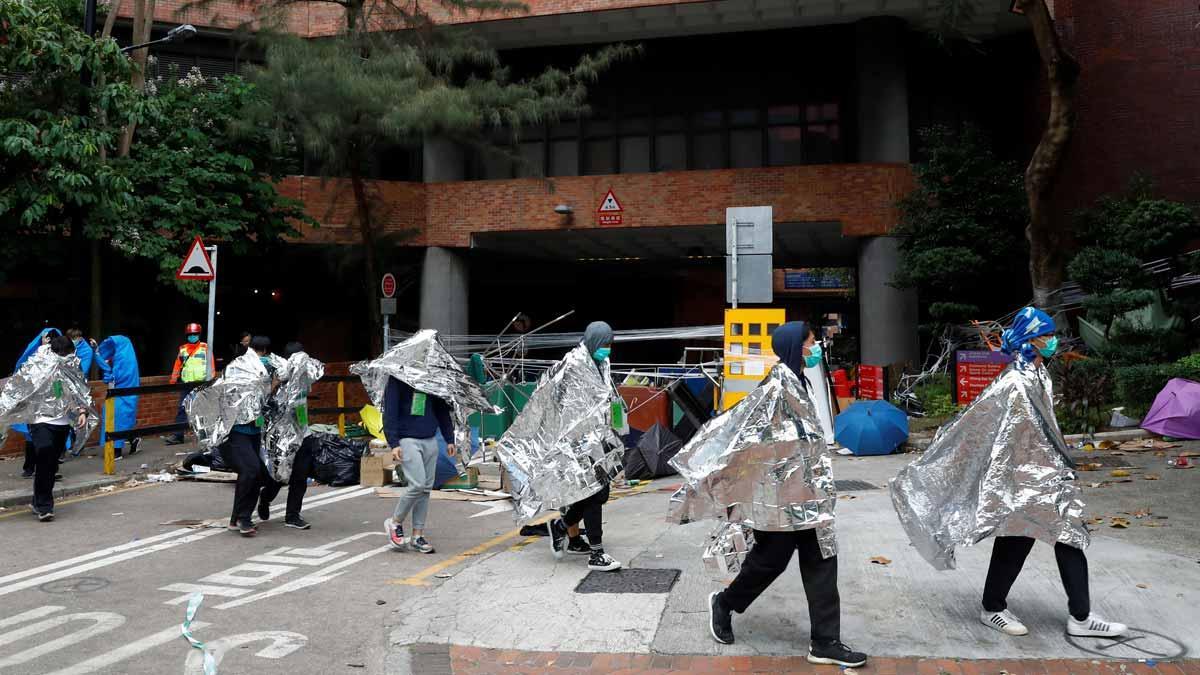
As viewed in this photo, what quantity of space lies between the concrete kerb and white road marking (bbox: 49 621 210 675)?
5393 millimetres

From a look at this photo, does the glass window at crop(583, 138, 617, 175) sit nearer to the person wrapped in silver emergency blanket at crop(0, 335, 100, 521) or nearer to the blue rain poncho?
the blue rain poncho

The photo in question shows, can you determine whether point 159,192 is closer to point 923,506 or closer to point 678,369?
point 678,369

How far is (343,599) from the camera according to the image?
6262 millimetres

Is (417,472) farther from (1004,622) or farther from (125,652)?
(1004,622)

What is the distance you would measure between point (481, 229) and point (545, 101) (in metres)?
4.87

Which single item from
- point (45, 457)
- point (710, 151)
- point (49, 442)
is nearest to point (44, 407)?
point (49, 442)

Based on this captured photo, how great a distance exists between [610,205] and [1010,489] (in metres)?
16.4

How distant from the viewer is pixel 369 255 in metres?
18.4

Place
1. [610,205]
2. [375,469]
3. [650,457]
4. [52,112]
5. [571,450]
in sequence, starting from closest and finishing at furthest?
[571,450], [375,469], [650,457], [52,112], [610,205]

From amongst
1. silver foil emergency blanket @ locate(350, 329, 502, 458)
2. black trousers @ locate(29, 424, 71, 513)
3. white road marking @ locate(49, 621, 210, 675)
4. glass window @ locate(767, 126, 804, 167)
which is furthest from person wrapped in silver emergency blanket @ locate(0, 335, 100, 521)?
glass window @ locate(767, 126, 804, 167)

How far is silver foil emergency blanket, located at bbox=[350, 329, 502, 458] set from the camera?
7.44 meters

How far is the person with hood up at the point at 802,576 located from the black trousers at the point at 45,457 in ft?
22.7

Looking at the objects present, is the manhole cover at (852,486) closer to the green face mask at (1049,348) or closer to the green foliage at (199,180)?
the green face mask at (1049,348)

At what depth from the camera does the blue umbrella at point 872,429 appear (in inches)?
500
